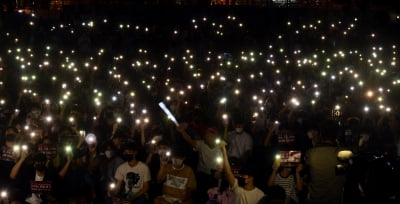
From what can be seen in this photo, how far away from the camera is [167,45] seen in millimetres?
26422

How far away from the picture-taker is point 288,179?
786 centimetres

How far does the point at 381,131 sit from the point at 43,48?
15.3 m

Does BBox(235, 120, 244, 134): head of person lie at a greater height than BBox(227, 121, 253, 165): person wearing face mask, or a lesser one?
greater

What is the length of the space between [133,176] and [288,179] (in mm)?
2147

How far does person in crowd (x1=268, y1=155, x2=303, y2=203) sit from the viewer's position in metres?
7.82

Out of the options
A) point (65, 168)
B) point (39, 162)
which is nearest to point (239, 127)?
point (65, 168)

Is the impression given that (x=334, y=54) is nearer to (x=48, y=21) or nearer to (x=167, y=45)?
(x=167, y=45)

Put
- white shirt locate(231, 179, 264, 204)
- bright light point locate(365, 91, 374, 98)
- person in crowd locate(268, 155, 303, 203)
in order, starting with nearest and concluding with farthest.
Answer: white shirt locate(231, 179, 264, 204) < person in crowd locate(268, 155, 303, 203) < bright light point locate(365, 91, 374, 98)

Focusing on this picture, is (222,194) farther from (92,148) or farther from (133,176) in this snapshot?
(92,148)

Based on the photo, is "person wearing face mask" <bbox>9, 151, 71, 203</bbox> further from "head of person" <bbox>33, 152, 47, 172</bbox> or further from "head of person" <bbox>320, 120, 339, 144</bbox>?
"head of person" <bbox>320, 120, 339, 144</bbox>

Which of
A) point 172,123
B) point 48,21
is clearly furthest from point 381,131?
point 48,21

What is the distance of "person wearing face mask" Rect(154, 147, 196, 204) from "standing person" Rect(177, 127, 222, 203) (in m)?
1.06

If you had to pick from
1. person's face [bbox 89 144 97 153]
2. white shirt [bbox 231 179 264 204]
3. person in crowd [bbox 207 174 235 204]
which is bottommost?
person in crowd [bbox 207 174 235 204]

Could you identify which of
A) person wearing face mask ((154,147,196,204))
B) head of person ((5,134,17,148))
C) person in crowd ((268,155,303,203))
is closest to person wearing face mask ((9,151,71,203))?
head of person ((5,134,17,148))
